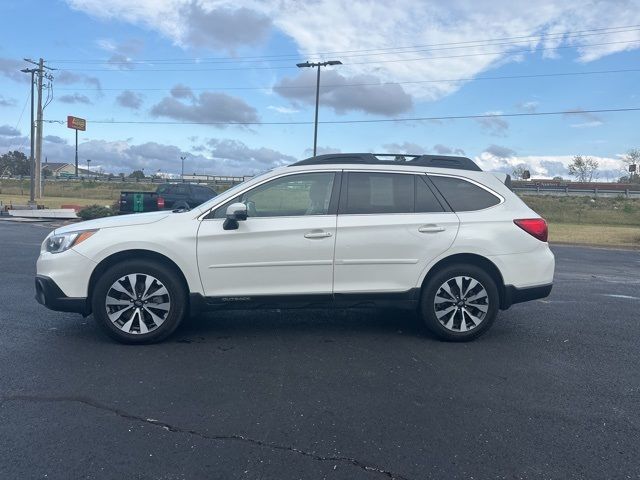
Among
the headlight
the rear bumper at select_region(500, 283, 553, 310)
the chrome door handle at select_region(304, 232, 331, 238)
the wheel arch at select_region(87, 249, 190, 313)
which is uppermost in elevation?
the chrome door handle at select_region(304, 232, 331, 238)

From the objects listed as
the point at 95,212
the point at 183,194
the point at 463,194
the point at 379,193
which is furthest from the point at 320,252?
the point at 95,212

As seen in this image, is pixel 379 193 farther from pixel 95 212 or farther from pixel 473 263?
pixel 95 212

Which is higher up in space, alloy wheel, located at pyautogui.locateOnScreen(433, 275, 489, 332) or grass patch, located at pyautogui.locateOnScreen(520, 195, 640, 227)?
grass patch, located at pyautogui.locateOnScreen(520, 195, 640, 227)

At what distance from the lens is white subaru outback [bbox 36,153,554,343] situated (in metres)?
5.20

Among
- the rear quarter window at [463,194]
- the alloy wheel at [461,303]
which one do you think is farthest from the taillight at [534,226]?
the alloy wheel at [461,303]

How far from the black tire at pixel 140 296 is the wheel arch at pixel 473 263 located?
2409 mm

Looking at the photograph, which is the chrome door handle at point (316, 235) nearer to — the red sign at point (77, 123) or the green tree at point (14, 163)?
the red sign at point (77, 123)

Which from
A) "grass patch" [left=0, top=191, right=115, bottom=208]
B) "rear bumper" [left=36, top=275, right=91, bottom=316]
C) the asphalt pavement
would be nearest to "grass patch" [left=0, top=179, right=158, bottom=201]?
"grass patch" [left=0, top=191, right=115, bottom=208]

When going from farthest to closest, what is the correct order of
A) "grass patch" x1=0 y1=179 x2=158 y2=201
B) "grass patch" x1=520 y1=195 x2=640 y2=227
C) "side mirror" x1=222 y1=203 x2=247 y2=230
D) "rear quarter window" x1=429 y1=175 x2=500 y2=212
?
"grass patch" x1=0 y1=179 x2=158 y2=201, "grass patch" x1=520 y1=195 x2=640 y2=227, "rear quarter window" x1=429 y1=175 x2=500 y2=212, "side mirror" x1=222 y1=203 x2=247 y2=230

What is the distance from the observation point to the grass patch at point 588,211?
115 ft

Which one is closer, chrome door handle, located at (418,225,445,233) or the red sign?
chrome door handle, located at (418,225,445,233)

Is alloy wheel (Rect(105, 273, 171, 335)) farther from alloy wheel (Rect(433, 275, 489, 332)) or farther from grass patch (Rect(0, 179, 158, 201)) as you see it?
grass patch (Rect(0, 179, 158, 201))

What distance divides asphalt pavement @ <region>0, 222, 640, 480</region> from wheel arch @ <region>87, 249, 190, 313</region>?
596 millimetres

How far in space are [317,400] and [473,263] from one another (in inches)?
93.3
